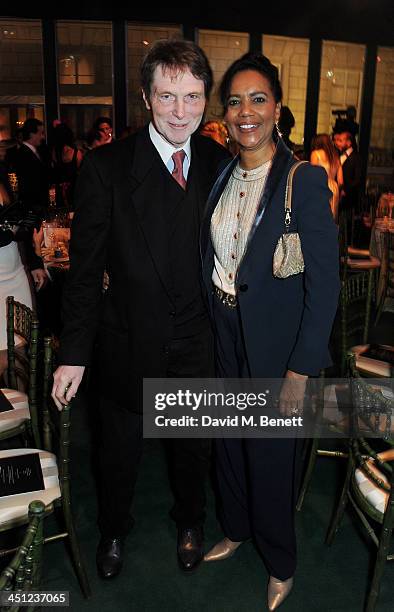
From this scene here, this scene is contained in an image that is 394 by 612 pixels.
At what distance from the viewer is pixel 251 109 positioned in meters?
1.73

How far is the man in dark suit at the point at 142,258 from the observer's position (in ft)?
5.80

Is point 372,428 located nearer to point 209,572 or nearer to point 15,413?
point 209,572

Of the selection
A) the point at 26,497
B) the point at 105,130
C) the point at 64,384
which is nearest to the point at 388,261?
the point at 64,384

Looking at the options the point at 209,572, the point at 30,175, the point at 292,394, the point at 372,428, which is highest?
the point at 30,175

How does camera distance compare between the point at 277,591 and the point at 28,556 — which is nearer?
the point at 28,556

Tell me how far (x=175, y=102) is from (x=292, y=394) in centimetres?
94

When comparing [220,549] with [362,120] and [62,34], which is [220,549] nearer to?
[62,34]

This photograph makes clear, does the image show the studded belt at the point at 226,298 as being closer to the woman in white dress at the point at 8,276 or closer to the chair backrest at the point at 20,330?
the chair backrest at the point at 20,330

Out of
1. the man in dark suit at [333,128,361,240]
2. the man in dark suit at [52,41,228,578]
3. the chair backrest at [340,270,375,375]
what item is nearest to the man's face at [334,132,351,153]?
the man in dark suit at [333,128,361,240]

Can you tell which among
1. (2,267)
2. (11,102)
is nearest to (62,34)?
(11,102)

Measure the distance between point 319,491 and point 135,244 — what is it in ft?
5.36

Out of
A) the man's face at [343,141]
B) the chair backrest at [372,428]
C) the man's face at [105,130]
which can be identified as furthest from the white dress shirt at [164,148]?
the man's face at [343,141]

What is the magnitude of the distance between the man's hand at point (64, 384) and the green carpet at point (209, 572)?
0.79 metres

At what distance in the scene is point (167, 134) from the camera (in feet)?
5.87
